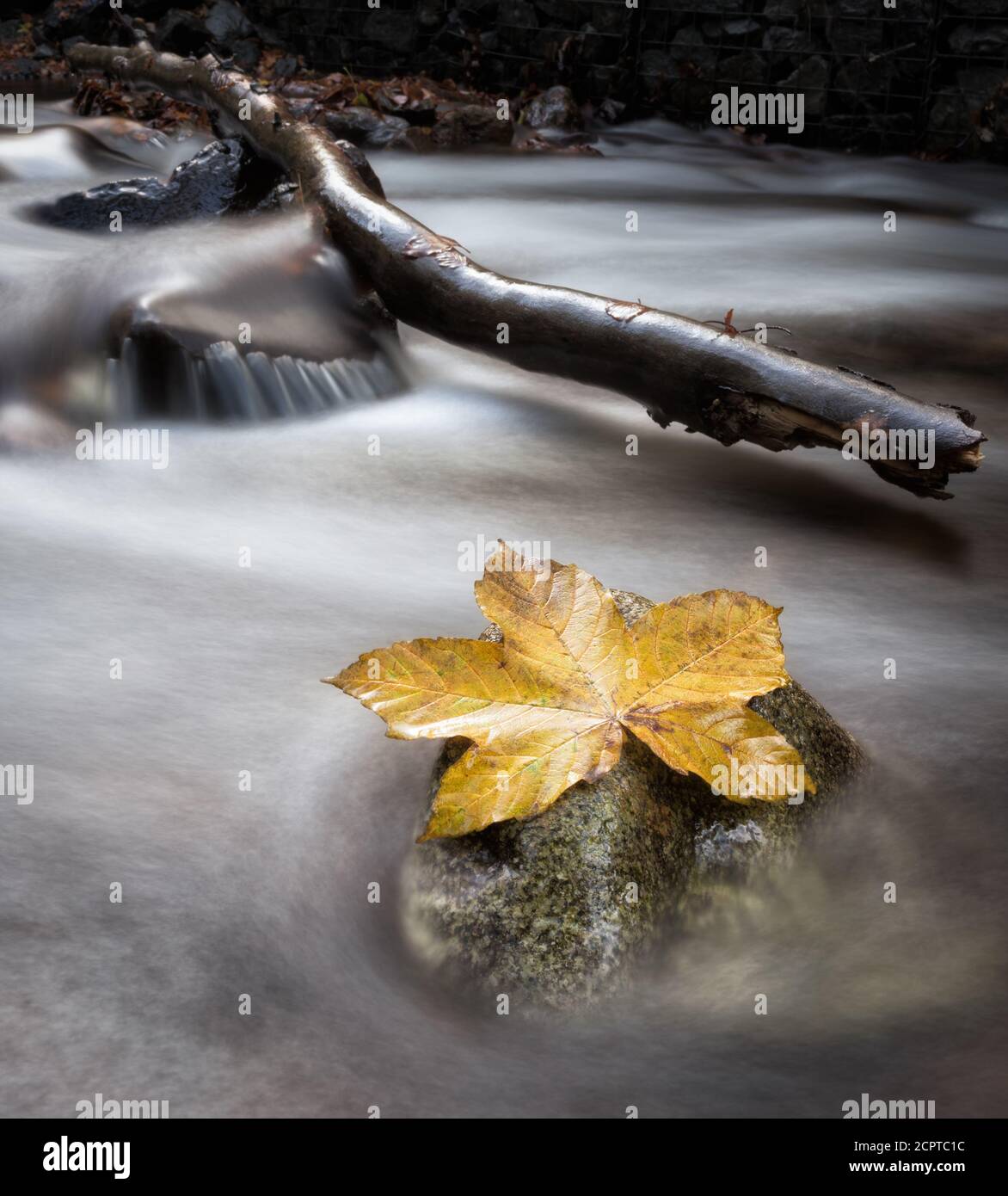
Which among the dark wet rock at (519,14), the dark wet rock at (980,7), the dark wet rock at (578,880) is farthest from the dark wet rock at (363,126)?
the dark wet rock at (578,880)

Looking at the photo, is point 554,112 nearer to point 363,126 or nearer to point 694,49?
point 694,49

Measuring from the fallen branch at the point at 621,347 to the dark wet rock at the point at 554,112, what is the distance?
531 centimetres

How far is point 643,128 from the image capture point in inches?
400

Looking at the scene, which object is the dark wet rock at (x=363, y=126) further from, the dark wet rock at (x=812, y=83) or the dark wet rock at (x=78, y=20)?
the dark wet rock at (x=78, y=20)

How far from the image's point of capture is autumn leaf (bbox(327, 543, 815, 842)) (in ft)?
5.26

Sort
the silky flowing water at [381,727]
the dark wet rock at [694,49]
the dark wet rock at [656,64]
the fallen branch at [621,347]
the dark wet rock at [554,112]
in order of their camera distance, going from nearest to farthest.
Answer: the silky flowing water at [381,727] < the fallen branch at [621,347] < the dark wet rock at [694,49] < the dark wet rock at [554,112] < the dark wet rock at [656,64]

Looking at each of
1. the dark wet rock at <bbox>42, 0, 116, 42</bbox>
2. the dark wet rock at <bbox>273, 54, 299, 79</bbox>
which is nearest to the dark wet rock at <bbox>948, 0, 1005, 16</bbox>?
the dark wet rock at <bbox>273, 54, 299, 79</bbox>

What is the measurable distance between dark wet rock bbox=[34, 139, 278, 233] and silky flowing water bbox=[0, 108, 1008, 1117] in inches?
13.7

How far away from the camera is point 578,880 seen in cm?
157

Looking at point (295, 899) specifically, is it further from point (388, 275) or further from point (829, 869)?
point (388, 275)

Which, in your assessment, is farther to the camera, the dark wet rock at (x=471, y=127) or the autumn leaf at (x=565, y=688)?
the dark wet rock at (x=471, y=127)

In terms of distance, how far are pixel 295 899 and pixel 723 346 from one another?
7.12 feet

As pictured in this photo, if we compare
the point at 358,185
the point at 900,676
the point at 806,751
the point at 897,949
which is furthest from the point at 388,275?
the point at 897,949

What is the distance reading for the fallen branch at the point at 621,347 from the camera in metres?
3.04
